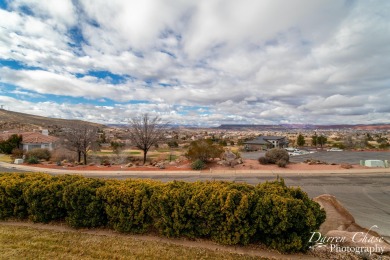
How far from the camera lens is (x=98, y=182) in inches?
236

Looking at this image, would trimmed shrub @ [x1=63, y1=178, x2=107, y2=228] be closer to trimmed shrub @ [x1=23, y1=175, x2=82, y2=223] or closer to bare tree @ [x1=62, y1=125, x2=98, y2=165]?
trimmed shrub @ [x1=23, y1=175, x2=82, y2=223]

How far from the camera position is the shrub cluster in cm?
1844

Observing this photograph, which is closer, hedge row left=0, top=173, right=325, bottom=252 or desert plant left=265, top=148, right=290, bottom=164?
hedge row left=0, top=173, right=325, bottom=252

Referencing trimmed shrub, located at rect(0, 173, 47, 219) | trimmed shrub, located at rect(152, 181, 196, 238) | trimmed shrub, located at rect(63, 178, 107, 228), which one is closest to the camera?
trimmed shrub, located at rect(152, 181, 196, 238)

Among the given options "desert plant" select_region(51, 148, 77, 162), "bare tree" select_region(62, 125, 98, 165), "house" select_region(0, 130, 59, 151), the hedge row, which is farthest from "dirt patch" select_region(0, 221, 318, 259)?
"house" select_region(0, 130, 59, 151)

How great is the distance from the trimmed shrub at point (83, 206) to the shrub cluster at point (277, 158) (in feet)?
53.7

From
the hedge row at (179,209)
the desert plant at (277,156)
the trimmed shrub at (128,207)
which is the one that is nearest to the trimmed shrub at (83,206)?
the hedge row at (179,209)

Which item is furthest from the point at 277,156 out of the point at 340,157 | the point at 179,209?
the point at 340,157

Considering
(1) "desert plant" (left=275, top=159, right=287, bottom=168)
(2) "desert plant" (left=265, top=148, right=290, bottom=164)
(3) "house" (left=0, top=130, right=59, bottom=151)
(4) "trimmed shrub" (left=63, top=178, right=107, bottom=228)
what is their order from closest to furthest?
(4) "trimmed shrub" (left=63, top=178, right=107, bottom=228) < (1) "desert plant" (left=275, top=159, right=287, bottom=168) < (2) "desert plant" (left=265, top=148, right=290, bottom=164) < (3) "house" (left=0, top=130, right=59, bottom=151)

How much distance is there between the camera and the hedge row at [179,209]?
4.35 metres

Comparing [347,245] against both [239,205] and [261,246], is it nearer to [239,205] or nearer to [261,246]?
[261,246]

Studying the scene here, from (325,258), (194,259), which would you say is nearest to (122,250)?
(194,259)

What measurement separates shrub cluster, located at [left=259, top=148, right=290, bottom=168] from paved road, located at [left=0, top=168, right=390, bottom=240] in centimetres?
281

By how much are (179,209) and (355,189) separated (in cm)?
1168
